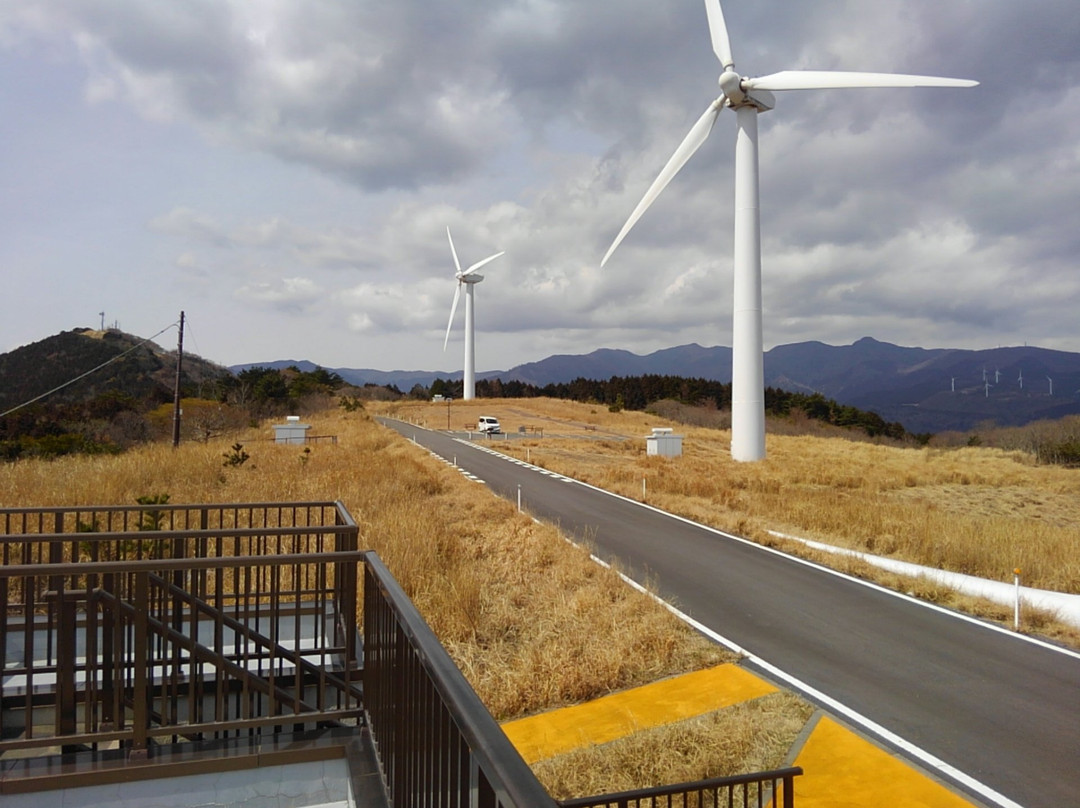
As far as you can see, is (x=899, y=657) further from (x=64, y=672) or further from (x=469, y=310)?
(x=469, y=310)

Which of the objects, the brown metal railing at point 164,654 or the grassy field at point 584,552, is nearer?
the brown metal railing at point 164,654

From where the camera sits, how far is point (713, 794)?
5.07m

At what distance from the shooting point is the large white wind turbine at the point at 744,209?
31469 mm

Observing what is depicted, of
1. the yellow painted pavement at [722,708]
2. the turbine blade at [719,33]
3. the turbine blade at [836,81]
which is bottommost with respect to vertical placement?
the yellow painted pavement at [722,708]

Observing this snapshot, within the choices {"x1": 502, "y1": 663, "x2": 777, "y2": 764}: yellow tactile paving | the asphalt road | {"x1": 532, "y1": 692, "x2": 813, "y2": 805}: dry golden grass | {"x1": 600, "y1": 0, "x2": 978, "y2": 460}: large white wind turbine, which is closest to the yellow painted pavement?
{"x1": 502, "y1": 663, "x2": 777, "y2": 764}: yellow tactile paving

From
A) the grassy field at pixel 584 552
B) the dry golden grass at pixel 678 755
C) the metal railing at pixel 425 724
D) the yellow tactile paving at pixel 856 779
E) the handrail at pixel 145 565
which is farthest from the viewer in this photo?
the grassy field at pixel 584 552

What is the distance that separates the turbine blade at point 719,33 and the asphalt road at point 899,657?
26.2m

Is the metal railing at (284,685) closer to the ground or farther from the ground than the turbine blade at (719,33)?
closer to the ground

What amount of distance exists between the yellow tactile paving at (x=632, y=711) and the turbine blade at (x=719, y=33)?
1250 inches

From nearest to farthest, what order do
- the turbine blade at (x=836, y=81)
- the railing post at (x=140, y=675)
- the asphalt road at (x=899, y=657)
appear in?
1. the railing post at (x=140, y=675)
2. the asphalt road at (x=899, y=657)
3. the turbine blade at (x=836, y=81)

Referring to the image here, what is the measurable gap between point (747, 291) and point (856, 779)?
28276mm

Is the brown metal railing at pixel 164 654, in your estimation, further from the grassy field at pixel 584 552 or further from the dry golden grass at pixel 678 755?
the grassy field at pixel 584 552

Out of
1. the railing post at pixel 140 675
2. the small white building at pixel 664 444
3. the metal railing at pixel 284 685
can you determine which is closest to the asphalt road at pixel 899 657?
the metal railing at pixel 284 685

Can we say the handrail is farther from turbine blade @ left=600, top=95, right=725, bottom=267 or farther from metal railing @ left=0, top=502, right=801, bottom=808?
turbine blade @ left=600, top=95, right=725, bottom=267
